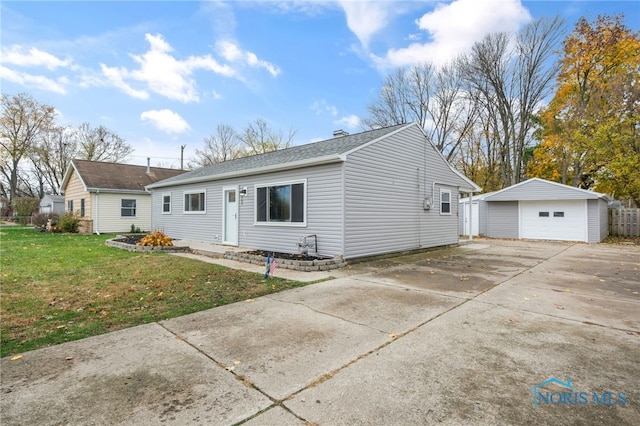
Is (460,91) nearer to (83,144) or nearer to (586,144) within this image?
(586,144)

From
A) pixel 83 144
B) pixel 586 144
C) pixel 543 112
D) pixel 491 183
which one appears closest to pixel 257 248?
pixel 586 144

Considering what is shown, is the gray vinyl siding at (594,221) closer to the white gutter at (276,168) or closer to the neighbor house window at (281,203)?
the white gutter at (276,168)

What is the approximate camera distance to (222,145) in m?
33.2

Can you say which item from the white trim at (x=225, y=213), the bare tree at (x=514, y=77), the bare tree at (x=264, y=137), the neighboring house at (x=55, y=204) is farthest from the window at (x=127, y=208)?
the bare tree at (x=514, y=77)

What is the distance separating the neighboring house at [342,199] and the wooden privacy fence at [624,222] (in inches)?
431

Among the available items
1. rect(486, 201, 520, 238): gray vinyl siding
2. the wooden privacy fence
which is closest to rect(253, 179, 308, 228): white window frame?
rect(486, 201, 520, 238): gray vinyl siding

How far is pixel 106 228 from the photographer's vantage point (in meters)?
17.9

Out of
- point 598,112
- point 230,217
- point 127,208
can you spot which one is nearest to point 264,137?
point 127,208

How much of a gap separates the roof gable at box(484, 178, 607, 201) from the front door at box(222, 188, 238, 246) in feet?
47.1

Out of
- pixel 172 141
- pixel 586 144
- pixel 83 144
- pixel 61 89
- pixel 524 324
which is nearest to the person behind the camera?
pixel 524 324

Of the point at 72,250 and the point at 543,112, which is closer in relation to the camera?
the point at 72,250

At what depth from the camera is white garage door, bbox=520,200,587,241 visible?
1513 cm

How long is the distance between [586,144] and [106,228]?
27.6m

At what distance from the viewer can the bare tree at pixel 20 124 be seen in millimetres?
28422
